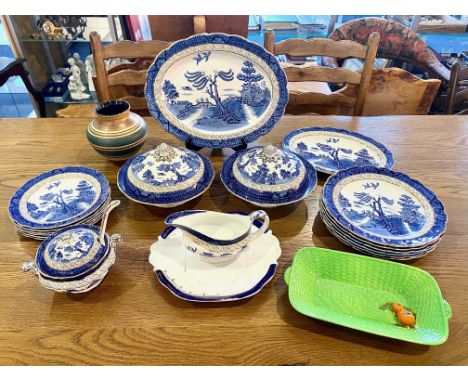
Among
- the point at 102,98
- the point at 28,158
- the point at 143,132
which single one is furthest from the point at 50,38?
the point at 143,132

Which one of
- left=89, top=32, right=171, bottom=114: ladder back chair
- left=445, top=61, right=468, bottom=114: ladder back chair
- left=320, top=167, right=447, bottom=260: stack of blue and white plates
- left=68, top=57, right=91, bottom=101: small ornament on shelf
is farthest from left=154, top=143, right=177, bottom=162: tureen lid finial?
left=68, top=57, right=91, bottom=101: small ornament on shelf

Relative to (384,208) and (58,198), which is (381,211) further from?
(58,198)

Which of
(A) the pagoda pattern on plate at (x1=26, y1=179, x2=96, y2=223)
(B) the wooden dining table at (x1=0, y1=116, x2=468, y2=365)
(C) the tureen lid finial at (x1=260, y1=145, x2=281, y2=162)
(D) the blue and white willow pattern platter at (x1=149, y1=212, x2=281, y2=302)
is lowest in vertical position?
(B) the wooden dining table at (x1=0, y1=116, x2=468, y2=365)

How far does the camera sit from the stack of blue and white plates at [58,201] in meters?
0.80

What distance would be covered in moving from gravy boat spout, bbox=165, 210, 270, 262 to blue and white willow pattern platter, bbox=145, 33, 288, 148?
309 mm

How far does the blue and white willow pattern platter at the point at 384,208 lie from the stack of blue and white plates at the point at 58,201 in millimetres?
545

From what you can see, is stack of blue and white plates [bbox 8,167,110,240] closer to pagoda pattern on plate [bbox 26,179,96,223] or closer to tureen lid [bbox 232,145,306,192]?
pagoda pattern on plate [bbox 26,179,96,223]

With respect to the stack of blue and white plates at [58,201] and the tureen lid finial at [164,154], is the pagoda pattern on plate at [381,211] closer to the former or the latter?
the tureen lid finial at [164,154]

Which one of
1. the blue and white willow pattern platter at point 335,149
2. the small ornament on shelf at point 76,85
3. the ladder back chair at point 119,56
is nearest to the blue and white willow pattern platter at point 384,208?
the blue and white willow pattern platter at point 335,149

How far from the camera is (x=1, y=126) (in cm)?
123

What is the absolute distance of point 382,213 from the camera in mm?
845

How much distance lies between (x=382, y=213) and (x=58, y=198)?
2.56 ft

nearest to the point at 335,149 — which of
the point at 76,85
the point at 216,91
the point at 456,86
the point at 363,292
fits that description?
the point at 216,91

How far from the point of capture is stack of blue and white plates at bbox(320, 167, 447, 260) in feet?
2.47
